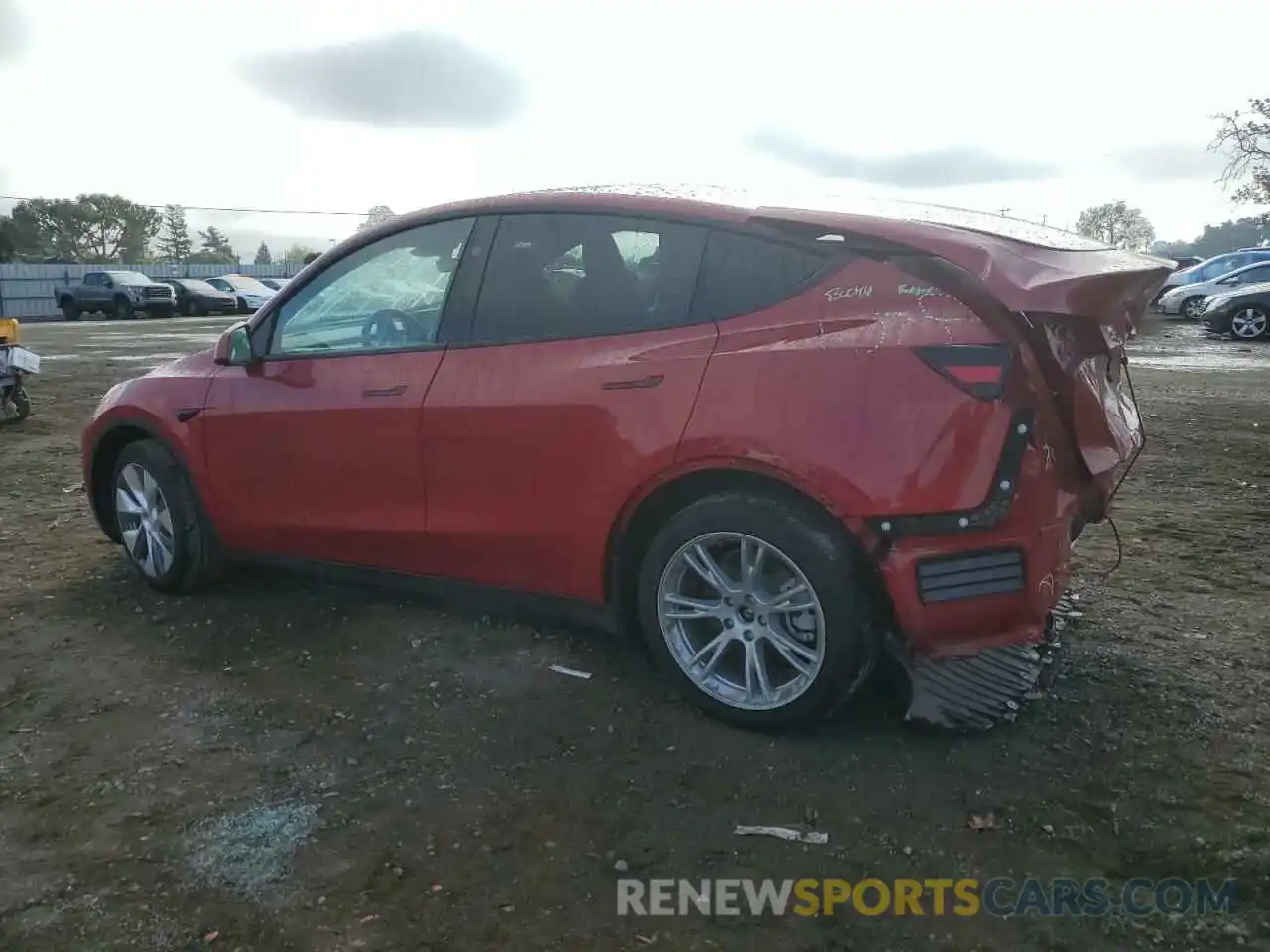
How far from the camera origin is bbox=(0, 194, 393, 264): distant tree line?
5697 centimetres

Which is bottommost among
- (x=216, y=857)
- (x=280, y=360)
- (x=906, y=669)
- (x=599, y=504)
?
(x=216, y=857)

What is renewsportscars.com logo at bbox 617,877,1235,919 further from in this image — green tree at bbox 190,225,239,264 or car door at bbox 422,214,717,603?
green tree at bbox 190,225,239,264

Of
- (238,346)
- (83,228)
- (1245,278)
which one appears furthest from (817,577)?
(83,228)

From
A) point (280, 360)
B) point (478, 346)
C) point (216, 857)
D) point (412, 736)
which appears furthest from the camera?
point (280, 360)

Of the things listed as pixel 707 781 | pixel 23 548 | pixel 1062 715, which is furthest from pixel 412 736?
pixel 23 548

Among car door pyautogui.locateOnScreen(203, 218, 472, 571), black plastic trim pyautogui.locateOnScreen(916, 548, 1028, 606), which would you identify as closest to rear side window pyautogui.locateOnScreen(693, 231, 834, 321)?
black plastic trim pyautogui.locateOnScreen(916, 548, 1028, 606)

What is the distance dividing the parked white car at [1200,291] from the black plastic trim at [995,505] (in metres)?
23.1

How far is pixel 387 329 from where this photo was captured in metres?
3.93

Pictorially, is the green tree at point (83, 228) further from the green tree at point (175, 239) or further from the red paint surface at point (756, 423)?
the red paint surface at point (756, 423)

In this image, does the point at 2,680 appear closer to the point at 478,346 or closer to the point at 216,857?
the point at 216,857

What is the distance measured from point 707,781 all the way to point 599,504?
929 millimetres

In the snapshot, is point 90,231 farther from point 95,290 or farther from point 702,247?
point 702,247

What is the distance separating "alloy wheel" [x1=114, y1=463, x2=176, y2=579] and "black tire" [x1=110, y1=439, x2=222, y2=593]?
3 centimetres

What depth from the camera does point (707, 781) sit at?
9.64 feet
